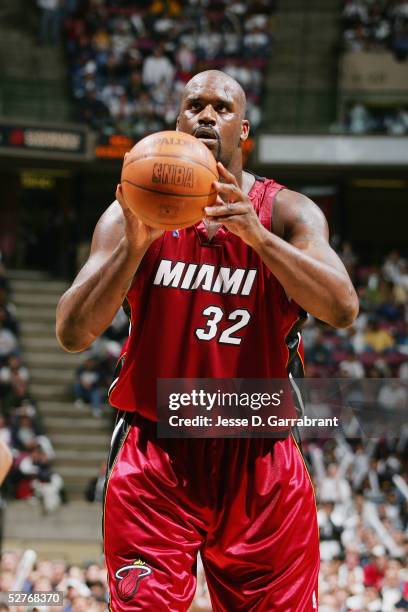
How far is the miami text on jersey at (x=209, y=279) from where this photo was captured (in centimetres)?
352

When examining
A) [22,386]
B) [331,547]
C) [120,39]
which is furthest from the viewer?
[120,39]

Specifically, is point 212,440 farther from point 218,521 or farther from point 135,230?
point 135,230

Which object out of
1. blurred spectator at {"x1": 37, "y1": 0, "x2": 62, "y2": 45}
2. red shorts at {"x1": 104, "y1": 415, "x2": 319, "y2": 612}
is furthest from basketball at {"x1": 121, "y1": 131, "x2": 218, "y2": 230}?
blurred spectator at {"x1": 37, "y1": 0, "x2": 62, "y2": 45}

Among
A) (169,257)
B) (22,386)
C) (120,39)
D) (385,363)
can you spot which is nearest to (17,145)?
(120,39)

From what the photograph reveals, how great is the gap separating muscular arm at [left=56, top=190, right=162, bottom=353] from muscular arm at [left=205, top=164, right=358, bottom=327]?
278 mm

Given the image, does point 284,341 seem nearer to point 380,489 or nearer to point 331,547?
point 331,547

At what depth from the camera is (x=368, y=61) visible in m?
19.4

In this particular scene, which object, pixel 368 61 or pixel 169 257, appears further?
pixel 368 61

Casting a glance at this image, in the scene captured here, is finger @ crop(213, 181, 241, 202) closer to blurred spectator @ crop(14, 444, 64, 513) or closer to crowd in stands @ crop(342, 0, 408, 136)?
blurred spectator @ crop(14, 444, 64, 513)

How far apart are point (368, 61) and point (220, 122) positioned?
16723 millimetres

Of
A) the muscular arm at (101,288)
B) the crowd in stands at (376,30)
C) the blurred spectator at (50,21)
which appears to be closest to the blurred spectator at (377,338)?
the crowd in stands at (376,30)

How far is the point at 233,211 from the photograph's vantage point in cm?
308

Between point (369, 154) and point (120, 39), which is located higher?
point (120, 39)

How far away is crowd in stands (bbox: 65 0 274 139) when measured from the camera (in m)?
17.8
